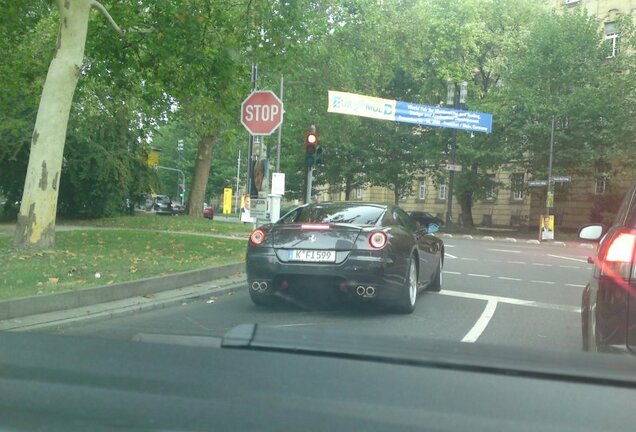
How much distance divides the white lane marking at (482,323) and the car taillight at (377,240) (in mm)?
1353

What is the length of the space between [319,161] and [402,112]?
9.24 m

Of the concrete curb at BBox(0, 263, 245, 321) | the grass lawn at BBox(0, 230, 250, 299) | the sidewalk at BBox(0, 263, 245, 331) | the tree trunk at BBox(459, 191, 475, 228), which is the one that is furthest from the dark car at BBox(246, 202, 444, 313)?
the tree trunk at BBox(459, 191, 475, 228)

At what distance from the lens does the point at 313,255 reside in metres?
7.13

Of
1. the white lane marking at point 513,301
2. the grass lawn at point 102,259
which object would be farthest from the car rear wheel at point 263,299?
the white lane marking at point 513,301

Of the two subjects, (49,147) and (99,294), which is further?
(49,147)

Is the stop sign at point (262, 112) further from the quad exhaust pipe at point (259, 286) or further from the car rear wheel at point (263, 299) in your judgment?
the quad exhaust pipe at point (259, 286)

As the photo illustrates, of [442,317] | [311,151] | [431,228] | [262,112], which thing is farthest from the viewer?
[311,151]

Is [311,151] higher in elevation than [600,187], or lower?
lower

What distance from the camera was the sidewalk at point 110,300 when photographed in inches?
261

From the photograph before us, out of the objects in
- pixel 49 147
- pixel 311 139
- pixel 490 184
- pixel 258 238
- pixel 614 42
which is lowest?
pixel 258 238

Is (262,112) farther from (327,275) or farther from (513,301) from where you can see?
(327,275)

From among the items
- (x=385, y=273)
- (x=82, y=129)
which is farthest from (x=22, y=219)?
(x=82, y=129)

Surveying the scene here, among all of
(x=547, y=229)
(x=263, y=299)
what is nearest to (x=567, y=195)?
(x=547, y=229)

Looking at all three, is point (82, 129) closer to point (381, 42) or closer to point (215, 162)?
point (381, 42)
